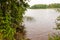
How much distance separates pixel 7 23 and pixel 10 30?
0.95 ft

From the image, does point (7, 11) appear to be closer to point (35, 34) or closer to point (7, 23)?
point (7, 23)

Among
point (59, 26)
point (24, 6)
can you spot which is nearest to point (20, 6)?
point (24, 6)

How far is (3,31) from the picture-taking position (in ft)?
21.2

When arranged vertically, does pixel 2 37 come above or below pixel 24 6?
below

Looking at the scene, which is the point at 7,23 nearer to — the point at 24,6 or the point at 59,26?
the point at 24,6

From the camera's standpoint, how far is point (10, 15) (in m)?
7.27

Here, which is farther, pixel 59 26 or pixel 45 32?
pixel 45 32

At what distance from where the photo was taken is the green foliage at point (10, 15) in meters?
6.48

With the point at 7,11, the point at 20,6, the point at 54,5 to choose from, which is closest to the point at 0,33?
the point at 7,11

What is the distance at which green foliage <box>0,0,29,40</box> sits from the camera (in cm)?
648

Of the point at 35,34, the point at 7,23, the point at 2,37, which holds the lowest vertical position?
the point at 35,34

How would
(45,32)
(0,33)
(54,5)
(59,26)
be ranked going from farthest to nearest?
(45,32) → (54,5) → (59,26) → (0,33)

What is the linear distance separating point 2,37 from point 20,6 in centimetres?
191

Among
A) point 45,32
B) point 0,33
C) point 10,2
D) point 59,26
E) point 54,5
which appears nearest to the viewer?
point 0,33
